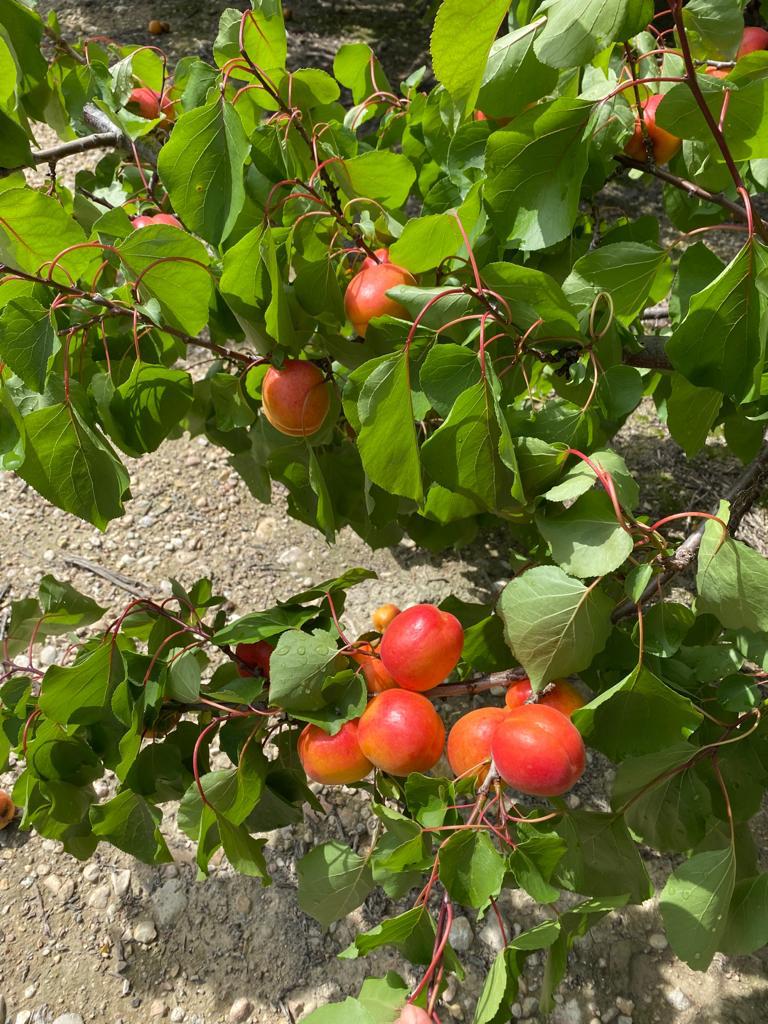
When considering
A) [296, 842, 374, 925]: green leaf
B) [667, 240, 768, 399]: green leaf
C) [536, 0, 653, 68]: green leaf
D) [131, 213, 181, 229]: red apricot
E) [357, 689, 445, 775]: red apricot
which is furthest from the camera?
[131, 213, 181, 229]: red apricot

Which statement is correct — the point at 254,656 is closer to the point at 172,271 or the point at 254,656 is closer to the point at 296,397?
the point at 296,397

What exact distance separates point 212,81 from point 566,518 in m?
0.60

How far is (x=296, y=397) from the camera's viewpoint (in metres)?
0.93

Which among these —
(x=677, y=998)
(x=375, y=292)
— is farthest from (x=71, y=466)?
(x=677, y=998)

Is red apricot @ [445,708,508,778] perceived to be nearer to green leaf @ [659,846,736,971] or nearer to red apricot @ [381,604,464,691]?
red apricot @ [381,604,464,691]

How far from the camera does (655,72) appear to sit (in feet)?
3.26

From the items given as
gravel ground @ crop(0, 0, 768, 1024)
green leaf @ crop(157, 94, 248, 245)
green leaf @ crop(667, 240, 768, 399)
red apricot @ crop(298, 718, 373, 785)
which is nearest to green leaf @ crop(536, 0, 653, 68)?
green leaf @ crop(667, 240, 768, 399)

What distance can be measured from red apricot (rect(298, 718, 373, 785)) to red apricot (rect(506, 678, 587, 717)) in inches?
6.7

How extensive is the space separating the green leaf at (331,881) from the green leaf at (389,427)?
0.45m

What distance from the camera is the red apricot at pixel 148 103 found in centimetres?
124

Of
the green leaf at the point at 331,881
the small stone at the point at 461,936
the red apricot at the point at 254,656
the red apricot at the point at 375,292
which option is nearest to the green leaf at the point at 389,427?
the red apricot at the point at 375,292

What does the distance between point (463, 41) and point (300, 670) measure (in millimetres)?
597

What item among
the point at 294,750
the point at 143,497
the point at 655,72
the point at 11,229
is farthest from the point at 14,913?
the point at 655,72

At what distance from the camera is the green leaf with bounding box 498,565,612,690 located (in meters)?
0.74
